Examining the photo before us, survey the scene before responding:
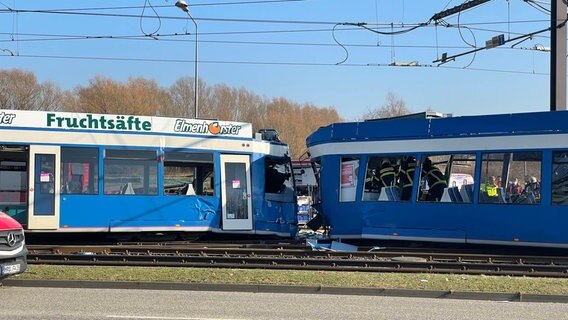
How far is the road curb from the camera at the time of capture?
9.05m

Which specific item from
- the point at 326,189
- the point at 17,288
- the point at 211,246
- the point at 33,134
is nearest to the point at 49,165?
the point at 33,134

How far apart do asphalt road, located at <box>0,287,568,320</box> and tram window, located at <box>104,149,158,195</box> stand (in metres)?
5.08

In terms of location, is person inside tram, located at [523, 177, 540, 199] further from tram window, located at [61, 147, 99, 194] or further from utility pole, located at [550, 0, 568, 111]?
tram window, located at [61, 147, 99, 194]

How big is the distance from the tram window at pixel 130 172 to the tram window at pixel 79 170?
242 millimetres

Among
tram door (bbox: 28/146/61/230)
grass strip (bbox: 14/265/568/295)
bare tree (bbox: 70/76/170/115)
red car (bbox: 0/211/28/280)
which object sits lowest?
grass strip (bbox: 14/265/568/295)

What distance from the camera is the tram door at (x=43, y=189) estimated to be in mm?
13789

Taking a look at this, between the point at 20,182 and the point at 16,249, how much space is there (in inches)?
225

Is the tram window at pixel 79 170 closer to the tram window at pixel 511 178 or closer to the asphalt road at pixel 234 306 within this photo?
the asphalt road at pixel 234 306

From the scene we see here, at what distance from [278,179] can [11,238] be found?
801 centimetres

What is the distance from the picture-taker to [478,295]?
914 centimetres

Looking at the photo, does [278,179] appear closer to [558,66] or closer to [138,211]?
[138,211]

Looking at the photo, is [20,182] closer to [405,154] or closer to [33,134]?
[33,134]

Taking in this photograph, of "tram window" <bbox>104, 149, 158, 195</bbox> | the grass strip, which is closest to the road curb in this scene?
the grass strip

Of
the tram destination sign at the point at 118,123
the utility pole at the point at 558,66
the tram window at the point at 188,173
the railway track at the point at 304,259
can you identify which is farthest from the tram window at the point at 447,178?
the utility pole at the point at 558,66
